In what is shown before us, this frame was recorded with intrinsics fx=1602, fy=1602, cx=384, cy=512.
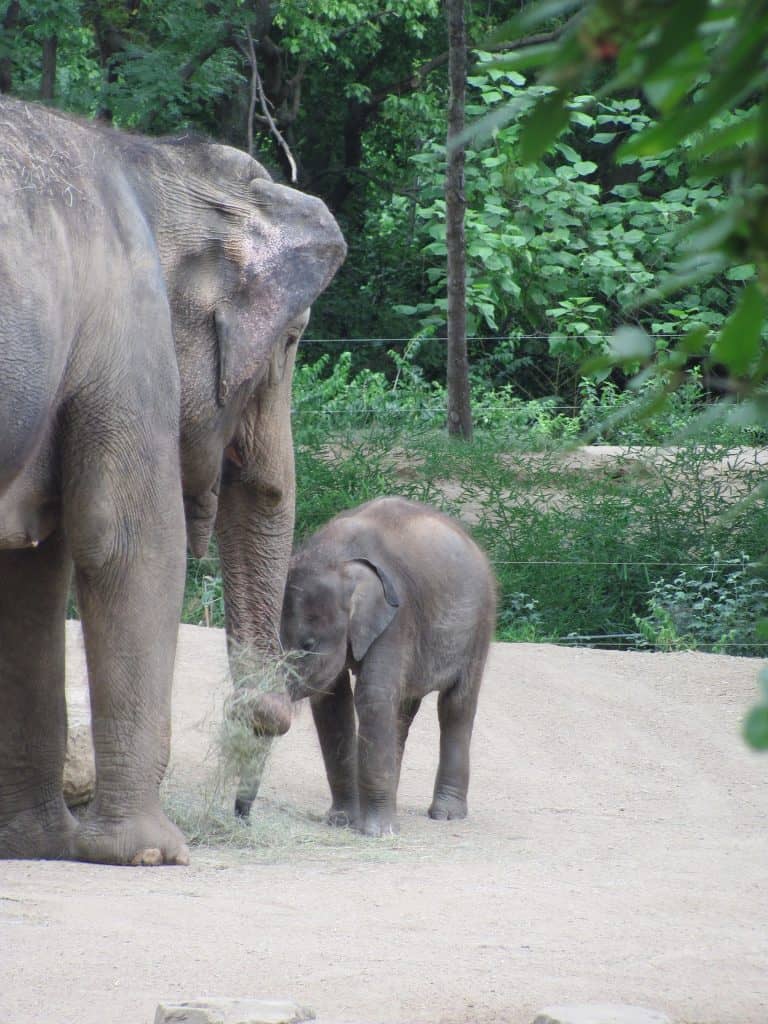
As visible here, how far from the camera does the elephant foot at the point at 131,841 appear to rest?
5031mm

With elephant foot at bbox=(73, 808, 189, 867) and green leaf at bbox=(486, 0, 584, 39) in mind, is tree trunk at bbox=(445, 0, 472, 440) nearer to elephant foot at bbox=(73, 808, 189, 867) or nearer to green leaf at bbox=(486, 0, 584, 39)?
elephant foot at bbox=(73, 808, 189, 867)

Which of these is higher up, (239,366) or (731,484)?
(239,366)

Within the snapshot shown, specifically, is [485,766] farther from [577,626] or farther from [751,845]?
[577,626]

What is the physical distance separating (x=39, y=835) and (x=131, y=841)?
819mm

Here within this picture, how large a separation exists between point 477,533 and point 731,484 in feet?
6.65

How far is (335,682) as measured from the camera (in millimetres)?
6863

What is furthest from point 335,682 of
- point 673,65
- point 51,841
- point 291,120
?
point 291,120

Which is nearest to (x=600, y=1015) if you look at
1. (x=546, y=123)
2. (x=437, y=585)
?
(x=546, y=123)

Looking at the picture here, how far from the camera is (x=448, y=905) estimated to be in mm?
4598

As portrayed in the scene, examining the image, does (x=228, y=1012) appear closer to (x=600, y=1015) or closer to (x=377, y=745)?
(x=600, y=1015)

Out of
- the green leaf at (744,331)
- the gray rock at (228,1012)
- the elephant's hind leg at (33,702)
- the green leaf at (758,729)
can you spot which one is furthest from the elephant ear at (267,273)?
the green leaf at (758,729)

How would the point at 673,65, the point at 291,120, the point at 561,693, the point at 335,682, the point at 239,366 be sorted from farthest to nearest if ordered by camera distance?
1. the point at 291,120
2. the point at 561,693
3. the point at 335,682
4. the point at 239,366
5. the point at 673,65

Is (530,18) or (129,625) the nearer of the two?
(530,18)

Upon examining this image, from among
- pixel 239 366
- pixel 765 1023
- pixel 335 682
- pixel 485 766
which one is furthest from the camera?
pixel 485 766
